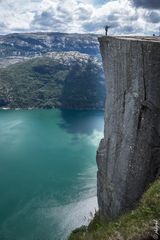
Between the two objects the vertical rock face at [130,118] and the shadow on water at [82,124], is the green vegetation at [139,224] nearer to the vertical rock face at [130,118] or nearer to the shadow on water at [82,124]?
the vertical rock face at [130,118]

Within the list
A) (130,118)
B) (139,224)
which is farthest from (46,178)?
(139,224)

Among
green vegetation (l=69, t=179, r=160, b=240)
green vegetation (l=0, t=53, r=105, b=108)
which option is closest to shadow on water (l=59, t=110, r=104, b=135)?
green vegetation (l=0, t=53, r=105, b=108)

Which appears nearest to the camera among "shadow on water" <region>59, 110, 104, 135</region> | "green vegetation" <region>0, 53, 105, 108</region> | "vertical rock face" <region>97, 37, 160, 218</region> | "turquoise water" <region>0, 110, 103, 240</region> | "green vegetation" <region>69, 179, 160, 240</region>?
"green vegetation" <region>69, 179, 160, 240</region>

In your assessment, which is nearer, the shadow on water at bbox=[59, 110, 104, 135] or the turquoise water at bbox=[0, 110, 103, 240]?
the turquoise water at bbox=[0, 110, 103, 240]

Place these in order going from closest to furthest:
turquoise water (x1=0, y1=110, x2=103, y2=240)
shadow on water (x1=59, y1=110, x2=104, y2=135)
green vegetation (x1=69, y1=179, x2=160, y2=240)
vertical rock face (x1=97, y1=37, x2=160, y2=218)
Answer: green vegetation (x1=69, y1=179, x2=160, y2=240), vertical rock face (x1=97, y1=37, x2=160, y2=218), turquoise water (x1=0, y1=110, x2=103, y2=240), shadow on water (x1=59, y1=110, x2=104, y2=135)

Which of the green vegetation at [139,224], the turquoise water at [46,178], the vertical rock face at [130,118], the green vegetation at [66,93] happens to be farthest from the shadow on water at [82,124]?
the green vegetation at [139,224]

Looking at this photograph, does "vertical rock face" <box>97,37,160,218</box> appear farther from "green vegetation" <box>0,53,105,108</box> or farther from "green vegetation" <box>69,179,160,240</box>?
"green vegetation" <box>0,53,105,108</box>

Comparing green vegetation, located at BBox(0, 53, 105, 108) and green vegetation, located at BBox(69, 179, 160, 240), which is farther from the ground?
green vegetation, located at BBox(69, 179, 160, 240)
